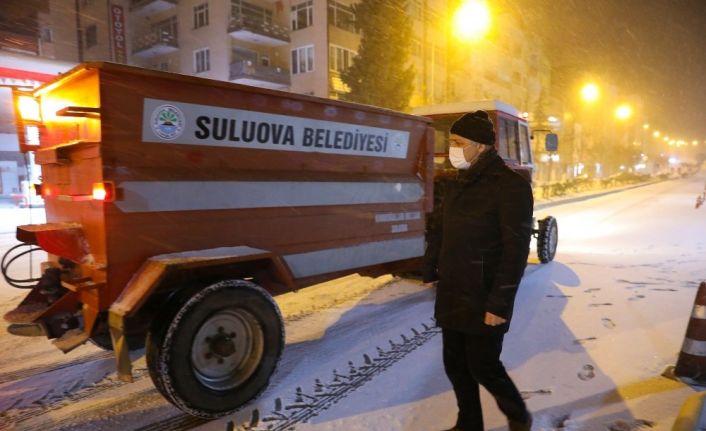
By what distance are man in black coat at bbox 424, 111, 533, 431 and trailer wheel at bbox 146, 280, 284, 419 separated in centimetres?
141

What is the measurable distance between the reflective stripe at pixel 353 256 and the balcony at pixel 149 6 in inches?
1249

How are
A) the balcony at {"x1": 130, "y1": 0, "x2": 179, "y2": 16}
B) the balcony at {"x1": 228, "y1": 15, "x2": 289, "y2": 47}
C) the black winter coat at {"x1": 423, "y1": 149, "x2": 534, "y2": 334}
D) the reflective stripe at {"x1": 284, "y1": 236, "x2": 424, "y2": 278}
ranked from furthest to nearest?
the balcony at {"x1": 130, "y1": 0, "x2": 179, "y2": 16} < the balcony at {"x1": 228, "y1": 15, "x2": 289, "y2": 47} < the reflective stripe at {"x1": 284, "y1": 236, "x2": 424, "y2": 278} < the black winter coat at {"x1": 423, "y1": 149, "x2": 534, "y2": 334}

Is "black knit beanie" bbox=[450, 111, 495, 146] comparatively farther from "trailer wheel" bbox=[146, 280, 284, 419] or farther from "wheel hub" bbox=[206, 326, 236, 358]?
"wheel hub" bbox=[206, 326, 236, 358]

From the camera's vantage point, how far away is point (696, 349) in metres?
3.56

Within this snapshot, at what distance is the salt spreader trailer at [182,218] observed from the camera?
294cm

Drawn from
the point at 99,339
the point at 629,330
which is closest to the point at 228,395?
the point at 99,339

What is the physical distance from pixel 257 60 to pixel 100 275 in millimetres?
28804

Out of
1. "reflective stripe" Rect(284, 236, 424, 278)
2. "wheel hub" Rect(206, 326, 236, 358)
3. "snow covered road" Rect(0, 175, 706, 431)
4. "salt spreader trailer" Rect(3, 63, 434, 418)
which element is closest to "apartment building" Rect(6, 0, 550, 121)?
"snow covered road" Rect(0, 175, 706, 431)

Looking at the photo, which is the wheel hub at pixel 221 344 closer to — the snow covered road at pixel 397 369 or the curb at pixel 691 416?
the snow covered road at pixel 397 369

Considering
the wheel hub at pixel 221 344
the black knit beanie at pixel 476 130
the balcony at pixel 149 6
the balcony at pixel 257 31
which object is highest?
the balcony at pixel 149 6

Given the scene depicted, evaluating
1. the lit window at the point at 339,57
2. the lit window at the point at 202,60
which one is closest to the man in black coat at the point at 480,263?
the lit window at the point at 339,57

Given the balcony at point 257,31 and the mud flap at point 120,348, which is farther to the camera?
the balcony at point 257,31

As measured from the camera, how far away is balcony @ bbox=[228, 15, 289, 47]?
2664 centimetres

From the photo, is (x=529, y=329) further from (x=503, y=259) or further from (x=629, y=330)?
(x=503, y=259)
